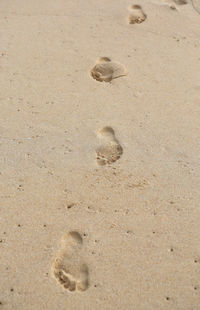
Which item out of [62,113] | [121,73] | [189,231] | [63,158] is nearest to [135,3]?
[121,73]

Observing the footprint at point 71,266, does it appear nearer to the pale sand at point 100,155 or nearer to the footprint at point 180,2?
the pale sand at point 100,155

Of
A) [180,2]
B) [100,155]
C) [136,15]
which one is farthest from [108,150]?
[180,2]

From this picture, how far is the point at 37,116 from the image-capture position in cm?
279

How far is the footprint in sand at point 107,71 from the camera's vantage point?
3016 millimetres

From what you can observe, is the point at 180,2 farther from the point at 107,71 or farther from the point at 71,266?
the point at 71,266

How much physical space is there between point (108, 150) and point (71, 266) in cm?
80

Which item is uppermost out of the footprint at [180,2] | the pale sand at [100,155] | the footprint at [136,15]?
the footprint at [180,2]

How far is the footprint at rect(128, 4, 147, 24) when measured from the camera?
3.46 m

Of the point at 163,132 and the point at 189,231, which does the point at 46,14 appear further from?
the point at 189,231

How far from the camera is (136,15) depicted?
3498mm

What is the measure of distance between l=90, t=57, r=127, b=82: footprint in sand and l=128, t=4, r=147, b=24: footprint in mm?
604

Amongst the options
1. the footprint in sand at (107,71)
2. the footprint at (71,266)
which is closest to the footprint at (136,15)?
the footprint in sand at (107,71)

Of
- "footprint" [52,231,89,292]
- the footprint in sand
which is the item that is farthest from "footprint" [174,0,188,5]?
"footprint" [52,231,89,292]

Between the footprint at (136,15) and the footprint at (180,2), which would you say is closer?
the footprint at (136,15)
